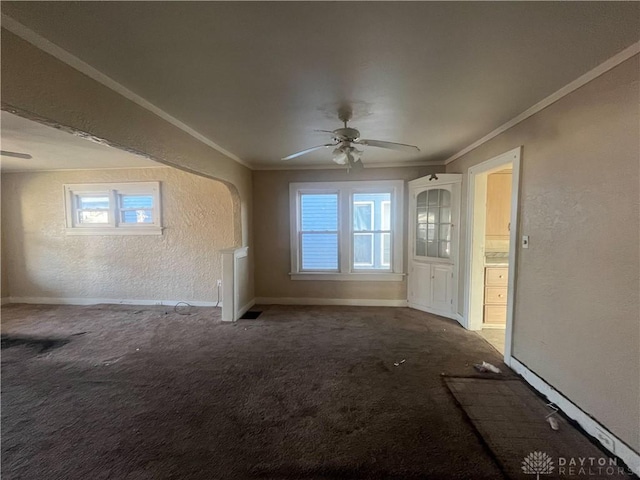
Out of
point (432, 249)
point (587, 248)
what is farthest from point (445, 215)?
point (587, 248)

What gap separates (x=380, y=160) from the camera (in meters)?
4.38

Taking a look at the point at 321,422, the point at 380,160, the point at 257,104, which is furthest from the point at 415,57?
the point at 380,160

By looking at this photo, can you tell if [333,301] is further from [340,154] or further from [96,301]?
[96,301]

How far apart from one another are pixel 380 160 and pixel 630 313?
11.1ft

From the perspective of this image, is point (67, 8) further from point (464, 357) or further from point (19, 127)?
point (464, 357)

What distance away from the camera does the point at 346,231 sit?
475 centimetres

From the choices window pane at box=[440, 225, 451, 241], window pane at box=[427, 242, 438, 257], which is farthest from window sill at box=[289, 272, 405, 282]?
window pane at box=[440, 225, 451, 241]

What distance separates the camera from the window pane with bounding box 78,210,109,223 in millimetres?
4918

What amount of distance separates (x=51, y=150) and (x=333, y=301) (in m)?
4.64

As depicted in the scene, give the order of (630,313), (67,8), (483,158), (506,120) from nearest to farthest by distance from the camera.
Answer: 1. (67,8)
2. (630,313)
3. (506,120)
4. (483,158)

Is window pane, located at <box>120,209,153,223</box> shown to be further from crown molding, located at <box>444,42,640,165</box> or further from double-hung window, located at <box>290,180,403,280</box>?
crown molding, located at <box>444,42,640,165</box>

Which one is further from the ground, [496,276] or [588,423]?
→ [496,276]

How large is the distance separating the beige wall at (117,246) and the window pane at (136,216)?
0.28 meters

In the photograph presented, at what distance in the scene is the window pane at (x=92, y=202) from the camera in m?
4.90
